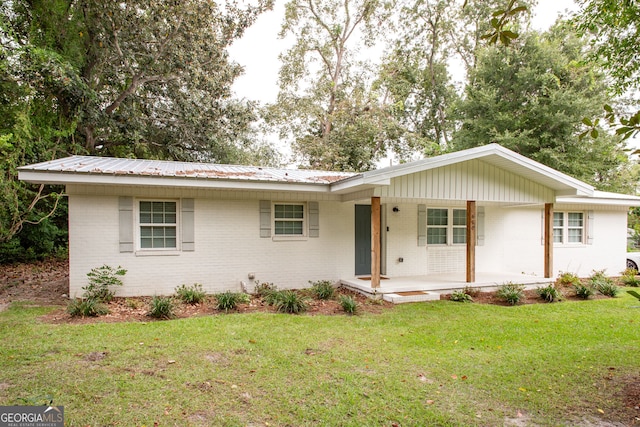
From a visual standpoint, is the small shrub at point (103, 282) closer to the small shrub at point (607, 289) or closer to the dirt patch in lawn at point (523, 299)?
the dirt patch in lawn at point (523, 299)

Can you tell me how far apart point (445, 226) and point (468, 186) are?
2.45 meters

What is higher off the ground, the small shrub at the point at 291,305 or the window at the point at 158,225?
the window at the point at 158,225

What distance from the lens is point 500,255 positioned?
11320 millimetres

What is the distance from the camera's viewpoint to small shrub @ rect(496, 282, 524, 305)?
798cm

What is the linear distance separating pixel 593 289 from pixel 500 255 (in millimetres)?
2690

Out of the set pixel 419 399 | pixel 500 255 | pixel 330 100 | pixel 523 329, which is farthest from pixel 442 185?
pixel 330 100

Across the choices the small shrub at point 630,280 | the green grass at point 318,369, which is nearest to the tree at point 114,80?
the green grass at point 318,369

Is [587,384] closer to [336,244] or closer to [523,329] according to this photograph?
[523,329]

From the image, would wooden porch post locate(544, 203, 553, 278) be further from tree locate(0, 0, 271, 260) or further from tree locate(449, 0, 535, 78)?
tree locate(449, 0, 535, 78)

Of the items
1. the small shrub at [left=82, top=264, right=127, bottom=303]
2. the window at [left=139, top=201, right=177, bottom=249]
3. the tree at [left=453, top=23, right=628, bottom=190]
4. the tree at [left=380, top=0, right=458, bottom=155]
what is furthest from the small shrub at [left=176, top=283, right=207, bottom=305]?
the tree at [left=380, top=0, right=458, bottom=155]

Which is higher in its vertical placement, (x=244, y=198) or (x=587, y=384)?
(x=244, y=198)

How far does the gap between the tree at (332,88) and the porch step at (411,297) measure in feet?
38.8

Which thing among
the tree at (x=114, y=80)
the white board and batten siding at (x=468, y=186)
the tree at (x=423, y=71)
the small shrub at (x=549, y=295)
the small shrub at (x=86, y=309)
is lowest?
the small shrub at (x=549, y=295)

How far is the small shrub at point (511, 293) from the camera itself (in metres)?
7.98
